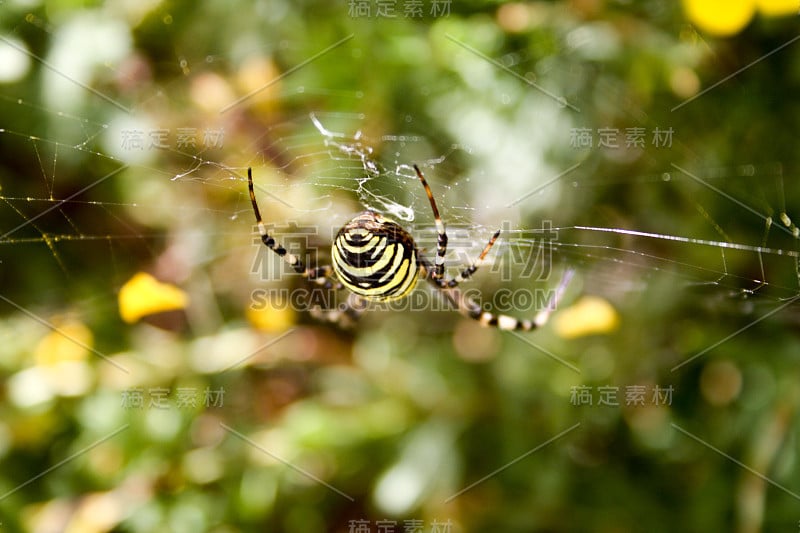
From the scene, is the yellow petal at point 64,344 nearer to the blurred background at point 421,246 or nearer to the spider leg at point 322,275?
the blurred background at point 421,246

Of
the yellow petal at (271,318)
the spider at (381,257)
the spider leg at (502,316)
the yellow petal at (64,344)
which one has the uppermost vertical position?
the spider at (381,257)

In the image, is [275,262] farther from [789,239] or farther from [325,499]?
[789,239]

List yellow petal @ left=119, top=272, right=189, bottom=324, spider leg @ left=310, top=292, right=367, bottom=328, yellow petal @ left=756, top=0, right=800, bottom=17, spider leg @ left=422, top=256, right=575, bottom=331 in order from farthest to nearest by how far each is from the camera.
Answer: yellow petal @ left=119, top=272, right=189, bottom=324, spider leg @ left=310, top=292, right=367, bottom=328, spider leg @ left=422, top=256, right=575, bottom=331, yellow petal @ left=756, top=0, right=800, bottom=17

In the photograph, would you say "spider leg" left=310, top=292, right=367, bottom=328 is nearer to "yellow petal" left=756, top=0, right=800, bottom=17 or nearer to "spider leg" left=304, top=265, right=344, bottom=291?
"spider leg" left=304, top=265, right=344, bottom=291

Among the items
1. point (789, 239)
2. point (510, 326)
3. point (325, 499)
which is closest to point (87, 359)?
point (325, 499)

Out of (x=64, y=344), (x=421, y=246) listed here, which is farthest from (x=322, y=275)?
(x=64, y=344)

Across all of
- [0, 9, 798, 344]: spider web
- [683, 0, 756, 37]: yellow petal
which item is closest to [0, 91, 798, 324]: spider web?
[0, 9, 798, 344]: spider web

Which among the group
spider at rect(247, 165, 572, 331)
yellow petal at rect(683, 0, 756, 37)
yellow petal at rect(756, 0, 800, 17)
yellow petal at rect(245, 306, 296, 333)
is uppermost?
yellow petal at rect(756, 0, 800, 17)

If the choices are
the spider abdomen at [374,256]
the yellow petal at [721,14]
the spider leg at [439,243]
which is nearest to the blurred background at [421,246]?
the yellow petal at [721,14]
